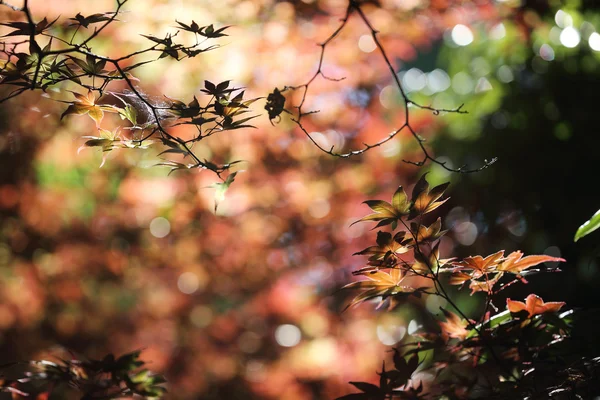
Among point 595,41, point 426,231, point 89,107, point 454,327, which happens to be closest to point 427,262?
point 426,231

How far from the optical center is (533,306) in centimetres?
78

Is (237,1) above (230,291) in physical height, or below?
above

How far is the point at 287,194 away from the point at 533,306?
2.11 meters

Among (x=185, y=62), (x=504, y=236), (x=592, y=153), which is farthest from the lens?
(x=185, y=62)

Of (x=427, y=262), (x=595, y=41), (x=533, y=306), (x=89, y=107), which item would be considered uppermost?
(x=595, y=41)

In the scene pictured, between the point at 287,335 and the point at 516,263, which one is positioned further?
the point at 287,335

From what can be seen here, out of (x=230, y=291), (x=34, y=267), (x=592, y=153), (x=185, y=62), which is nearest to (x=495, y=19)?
(x=592, y=153)

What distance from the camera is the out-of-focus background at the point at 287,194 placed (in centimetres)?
238

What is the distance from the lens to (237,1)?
88.5 inches

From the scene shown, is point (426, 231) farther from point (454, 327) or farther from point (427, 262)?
point (454, 327)

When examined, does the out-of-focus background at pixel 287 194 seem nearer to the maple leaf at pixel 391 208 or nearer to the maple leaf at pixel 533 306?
the maple leaf at pixel 533 306

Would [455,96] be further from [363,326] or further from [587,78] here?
[363,326]

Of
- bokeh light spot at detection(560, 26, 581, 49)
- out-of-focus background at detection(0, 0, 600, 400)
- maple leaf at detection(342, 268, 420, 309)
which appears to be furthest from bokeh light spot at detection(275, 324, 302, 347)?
maple leaf at detection(342, 268, 420, 309)

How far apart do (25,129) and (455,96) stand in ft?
8.28
